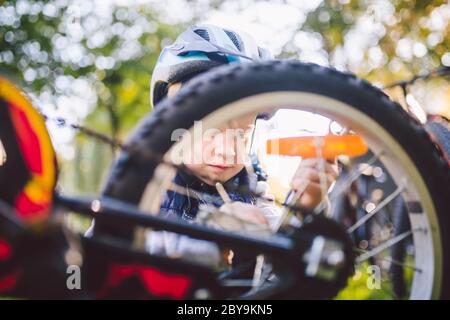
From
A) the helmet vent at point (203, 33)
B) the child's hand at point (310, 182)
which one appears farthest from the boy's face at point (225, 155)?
the helmet vent at point (203, 33)

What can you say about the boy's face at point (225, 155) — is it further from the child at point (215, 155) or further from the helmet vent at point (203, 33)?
the helmet vent at point (203, 33)

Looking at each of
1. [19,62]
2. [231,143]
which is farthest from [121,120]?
[231,143]

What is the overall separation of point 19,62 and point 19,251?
11.8 metres

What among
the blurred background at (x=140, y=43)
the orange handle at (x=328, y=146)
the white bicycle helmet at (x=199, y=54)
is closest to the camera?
the orange handle at (x=328, y=146)

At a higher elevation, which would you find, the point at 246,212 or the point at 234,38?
the point at 234,38

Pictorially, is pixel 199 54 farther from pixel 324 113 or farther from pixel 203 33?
pixel 324 113

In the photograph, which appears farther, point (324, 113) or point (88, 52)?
point (88, 52)

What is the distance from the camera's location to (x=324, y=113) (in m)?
1.30

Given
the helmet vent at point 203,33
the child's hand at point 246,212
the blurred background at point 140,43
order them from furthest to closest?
1. the blurred background at point 140,43
2. the helmet vent at point 203,33
3. the child's hand at point 246,212

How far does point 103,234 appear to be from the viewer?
3.60 feet

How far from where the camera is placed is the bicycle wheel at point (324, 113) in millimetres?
1120

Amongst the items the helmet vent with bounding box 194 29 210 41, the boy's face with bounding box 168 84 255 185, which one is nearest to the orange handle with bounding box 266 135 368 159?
the boy's face with bounding box 168 84 255 185

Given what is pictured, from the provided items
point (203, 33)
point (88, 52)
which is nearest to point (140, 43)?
point (88, 52)

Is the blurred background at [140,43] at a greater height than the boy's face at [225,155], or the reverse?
the blurred background at [140,43]
